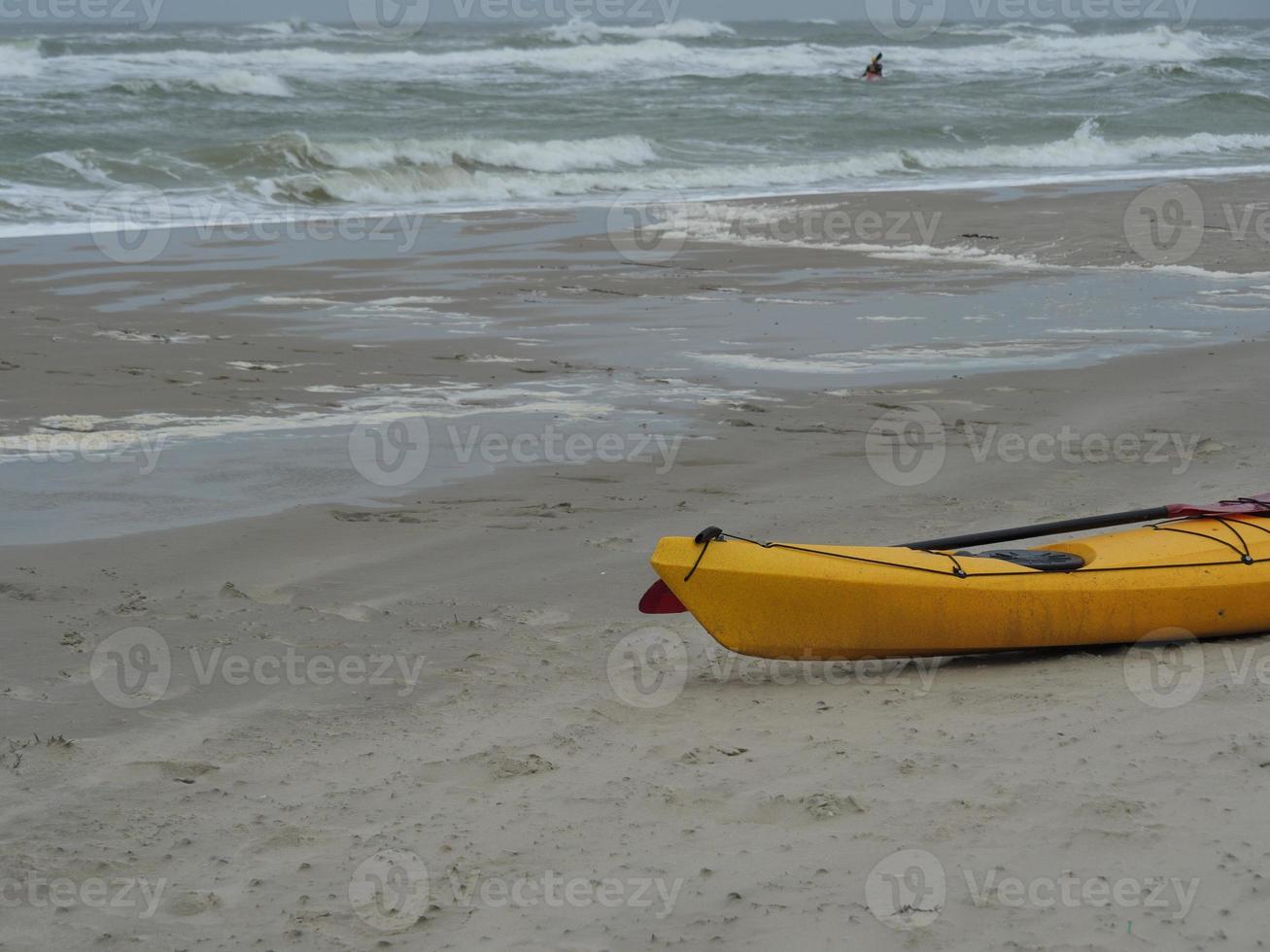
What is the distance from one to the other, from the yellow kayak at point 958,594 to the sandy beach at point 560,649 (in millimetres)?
119

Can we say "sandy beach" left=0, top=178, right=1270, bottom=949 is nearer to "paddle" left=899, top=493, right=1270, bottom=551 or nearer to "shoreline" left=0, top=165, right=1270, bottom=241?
"paddle" left=899, top=493, right=1270, bottom=551

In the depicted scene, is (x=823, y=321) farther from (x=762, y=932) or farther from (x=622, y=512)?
(x=762, y=932)

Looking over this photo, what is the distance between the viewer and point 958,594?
144 inches

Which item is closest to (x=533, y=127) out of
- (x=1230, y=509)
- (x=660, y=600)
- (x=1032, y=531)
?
(x=1230, y=509)

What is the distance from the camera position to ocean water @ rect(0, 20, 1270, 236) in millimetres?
15203

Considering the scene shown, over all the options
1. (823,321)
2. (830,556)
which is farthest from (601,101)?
(830,556)

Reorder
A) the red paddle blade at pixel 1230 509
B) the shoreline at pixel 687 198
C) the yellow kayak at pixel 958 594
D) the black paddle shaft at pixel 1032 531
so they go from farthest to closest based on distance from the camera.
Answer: the shoreline at pixel 687 198 → the red paddle blade at pixel 1230 509 → the black paddle shaft at pixel 1032 531 → the yellow kayak at pixel 958 594

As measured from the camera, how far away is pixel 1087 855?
2629 millimetres

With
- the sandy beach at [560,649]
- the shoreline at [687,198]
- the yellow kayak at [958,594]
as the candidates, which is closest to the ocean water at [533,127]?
the shoreline at [687,198]

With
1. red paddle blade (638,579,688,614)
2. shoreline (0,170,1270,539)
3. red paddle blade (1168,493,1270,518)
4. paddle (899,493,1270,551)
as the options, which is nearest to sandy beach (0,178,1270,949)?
shoreline (0,170,1270,539)

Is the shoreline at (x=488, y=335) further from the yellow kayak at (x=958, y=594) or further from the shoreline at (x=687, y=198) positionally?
the yellow kayak at (x=958, y=594)

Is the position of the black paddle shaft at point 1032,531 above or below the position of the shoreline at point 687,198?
below

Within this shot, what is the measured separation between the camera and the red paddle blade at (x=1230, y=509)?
409 centimetres

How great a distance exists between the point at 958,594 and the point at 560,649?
1112mm
